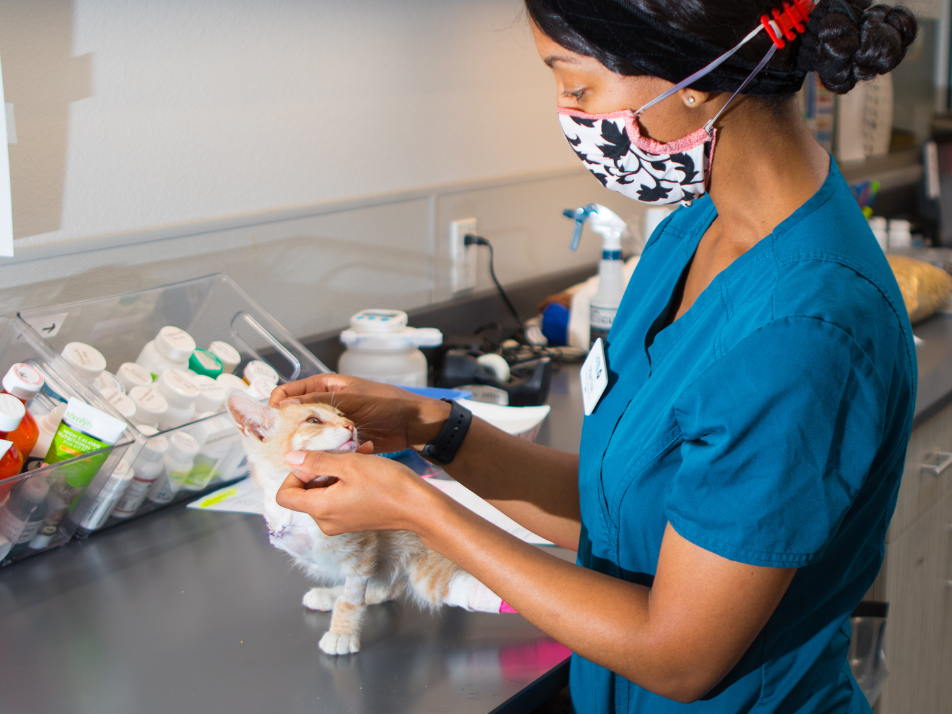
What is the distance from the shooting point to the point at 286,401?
93 centimetres

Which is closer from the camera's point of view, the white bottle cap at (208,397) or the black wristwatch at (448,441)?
the black wristwatch at (448,441)

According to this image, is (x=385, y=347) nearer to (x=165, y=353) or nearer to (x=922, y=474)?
(x=165, y=353)

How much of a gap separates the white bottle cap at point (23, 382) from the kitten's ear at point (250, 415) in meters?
0.29

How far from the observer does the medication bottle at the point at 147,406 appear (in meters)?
1.12

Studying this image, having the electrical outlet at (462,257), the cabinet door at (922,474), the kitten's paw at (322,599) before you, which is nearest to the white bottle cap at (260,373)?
the kitten's paw at (322,599)

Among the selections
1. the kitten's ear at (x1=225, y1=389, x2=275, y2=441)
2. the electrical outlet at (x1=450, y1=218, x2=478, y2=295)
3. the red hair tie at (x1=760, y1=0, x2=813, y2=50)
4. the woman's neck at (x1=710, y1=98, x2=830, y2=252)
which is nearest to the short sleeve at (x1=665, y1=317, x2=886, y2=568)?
the woman's neck at (x1=710, y1=98, x2=830, y2=252)

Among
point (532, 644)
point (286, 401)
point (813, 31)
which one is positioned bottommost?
point (532, 644)

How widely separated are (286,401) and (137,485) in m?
0.33

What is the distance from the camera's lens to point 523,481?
41.4 inches

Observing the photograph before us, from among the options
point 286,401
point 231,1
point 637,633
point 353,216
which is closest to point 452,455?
point 286,401

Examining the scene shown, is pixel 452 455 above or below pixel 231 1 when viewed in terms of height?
below

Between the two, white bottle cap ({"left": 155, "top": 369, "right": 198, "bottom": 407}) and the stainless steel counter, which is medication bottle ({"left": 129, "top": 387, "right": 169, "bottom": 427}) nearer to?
white bottle cap ({"left": 155, "top": 369, "right": 198, "bottom": 407})

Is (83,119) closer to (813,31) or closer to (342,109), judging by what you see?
(342,109)

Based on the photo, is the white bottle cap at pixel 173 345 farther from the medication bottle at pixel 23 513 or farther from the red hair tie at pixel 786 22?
the red hair tie at pixel 786 22
